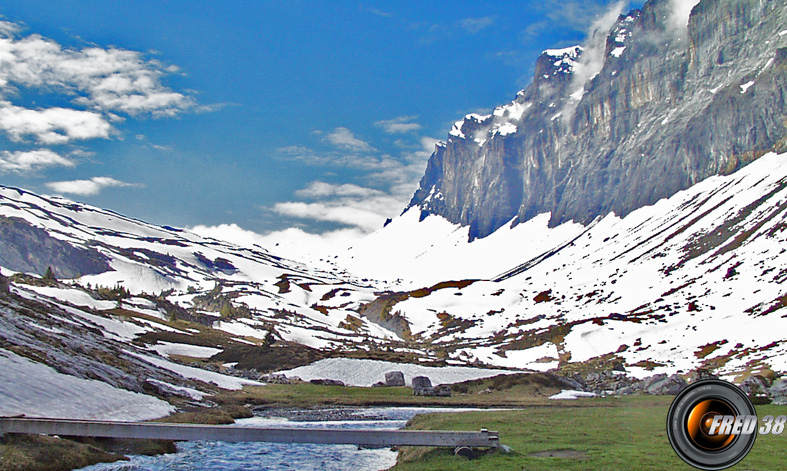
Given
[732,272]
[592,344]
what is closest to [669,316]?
[592,344]

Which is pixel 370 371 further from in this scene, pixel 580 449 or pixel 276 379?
pixel 580 449

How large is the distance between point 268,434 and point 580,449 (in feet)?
44.3

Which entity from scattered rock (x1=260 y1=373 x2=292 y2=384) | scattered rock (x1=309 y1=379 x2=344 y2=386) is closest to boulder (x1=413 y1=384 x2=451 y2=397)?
scattered rock (x1=309 y1=379 x2=344 y2=386)

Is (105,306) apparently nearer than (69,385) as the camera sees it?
No

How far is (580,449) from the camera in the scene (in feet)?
81.9

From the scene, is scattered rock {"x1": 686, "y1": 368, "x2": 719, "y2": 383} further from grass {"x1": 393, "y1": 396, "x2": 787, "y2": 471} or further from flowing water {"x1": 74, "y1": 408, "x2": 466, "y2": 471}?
flowing water {"x1": 74, "y1": 408, "x2": 466, "y2": 471}

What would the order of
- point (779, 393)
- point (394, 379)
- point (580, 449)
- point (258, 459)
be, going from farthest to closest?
point (394, 379)
point (779, 393)
point (258, 459)
point (580, 449)

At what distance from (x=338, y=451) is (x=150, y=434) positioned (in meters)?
11.3

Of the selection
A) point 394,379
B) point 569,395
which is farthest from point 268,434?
point 394,379

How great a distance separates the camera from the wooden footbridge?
2327 cm

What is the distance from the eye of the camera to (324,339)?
181m

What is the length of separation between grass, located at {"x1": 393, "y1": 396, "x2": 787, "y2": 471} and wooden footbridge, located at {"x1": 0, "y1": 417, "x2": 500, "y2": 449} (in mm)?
758

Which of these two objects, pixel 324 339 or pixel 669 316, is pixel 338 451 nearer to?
pixel 669 316

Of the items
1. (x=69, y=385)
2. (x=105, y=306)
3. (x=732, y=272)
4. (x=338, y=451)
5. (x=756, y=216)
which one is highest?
(x=756, y=216)
